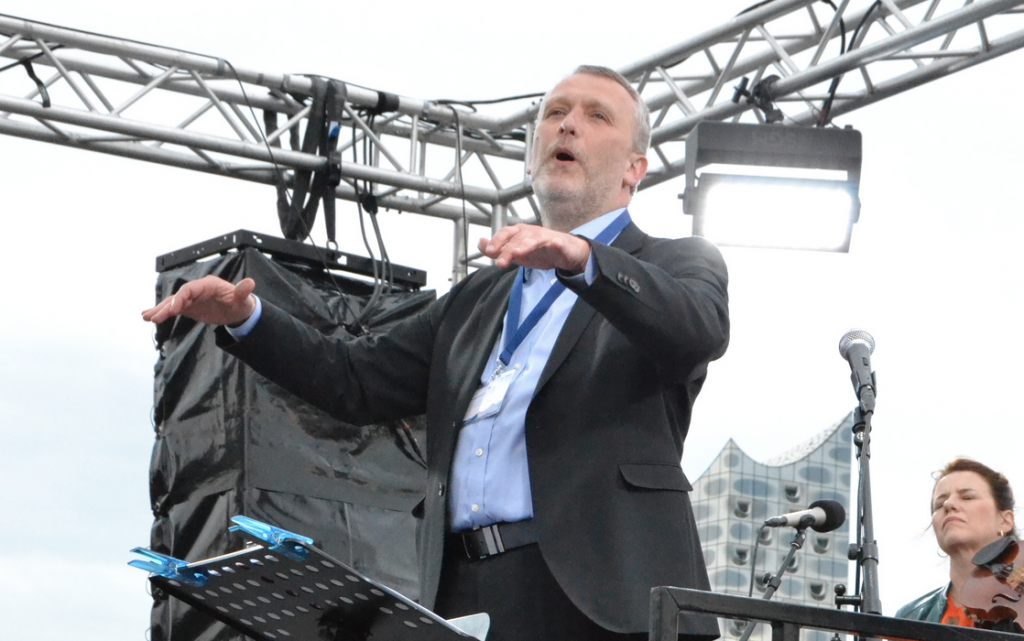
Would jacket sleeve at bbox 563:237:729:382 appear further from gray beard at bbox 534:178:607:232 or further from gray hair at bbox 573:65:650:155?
gray hair at bbox 573:65:650:155

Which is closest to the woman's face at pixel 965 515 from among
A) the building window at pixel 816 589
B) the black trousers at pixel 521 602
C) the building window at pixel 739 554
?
A: the black trousers at pixel 521 602

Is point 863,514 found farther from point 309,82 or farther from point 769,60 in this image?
point 309,82

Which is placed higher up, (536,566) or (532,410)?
(532,410)

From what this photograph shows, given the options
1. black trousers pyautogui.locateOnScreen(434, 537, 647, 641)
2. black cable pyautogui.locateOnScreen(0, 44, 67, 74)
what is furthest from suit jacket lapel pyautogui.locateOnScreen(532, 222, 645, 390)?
black cable pyautogui.locateOnScreen(0, 44, 67, 74)

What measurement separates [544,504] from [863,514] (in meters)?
1.11

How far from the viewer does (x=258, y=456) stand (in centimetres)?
379

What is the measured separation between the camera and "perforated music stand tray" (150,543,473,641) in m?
1.43

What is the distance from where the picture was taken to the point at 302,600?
1.52 metres

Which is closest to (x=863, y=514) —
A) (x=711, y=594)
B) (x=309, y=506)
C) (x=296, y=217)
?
(x=711, y=594)

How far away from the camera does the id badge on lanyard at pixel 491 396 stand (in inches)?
75.6

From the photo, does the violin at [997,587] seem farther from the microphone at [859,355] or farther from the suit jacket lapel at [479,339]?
the suit jacket lapel at [479,339]

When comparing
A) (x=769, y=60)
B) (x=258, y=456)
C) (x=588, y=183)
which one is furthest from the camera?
(x=769, y=60)

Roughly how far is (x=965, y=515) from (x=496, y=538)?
2419 millimetres

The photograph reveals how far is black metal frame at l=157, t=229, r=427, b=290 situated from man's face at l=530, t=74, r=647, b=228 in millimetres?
1980
